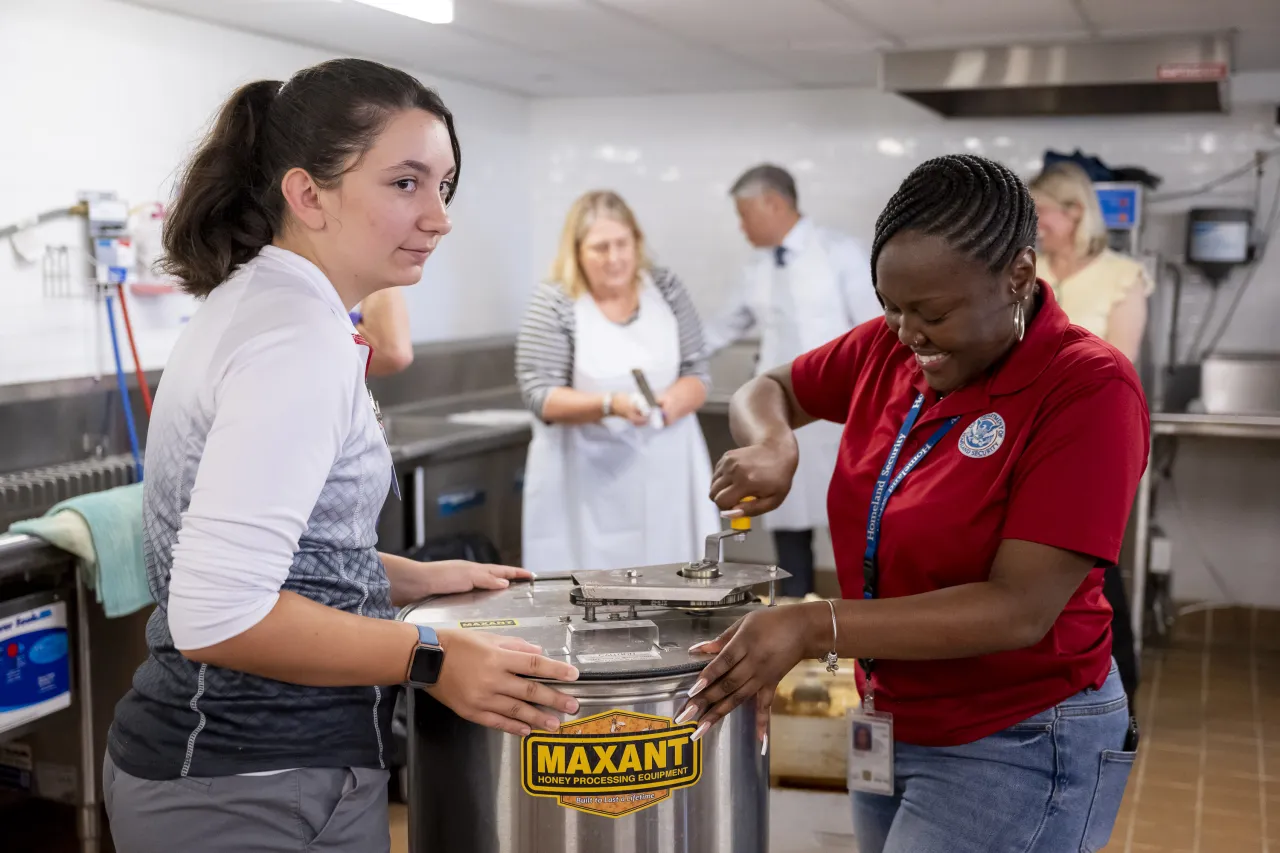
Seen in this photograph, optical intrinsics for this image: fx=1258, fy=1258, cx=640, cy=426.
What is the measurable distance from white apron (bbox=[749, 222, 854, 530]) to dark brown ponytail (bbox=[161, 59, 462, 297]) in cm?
316

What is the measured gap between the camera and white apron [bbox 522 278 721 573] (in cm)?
373

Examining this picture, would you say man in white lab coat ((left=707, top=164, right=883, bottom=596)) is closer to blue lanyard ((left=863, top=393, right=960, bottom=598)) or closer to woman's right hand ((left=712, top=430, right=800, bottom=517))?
woman's right hand ((left=712, top=430, right=800, bottom=517))

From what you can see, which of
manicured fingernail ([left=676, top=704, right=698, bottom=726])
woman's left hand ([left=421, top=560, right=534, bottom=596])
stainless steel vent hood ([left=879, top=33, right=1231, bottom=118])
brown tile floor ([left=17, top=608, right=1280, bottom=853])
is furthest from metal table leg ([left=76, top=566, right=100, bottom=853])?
stainless steel vent hood ([left=879, top=33, right=1231, bottom=118])

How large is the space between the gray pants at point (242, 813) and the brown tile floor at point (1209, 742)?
7.65 ft

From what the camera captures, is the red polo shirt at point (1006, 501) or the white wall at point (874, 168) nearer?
the red polo shirt at point (1006, 501)

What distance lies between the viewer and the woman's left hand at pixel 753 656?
4.11ft

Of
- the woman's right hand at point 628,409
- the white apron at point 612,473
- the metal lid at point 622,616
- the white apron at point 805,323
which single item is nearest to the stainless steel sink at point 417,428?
the white apron at point 612,473

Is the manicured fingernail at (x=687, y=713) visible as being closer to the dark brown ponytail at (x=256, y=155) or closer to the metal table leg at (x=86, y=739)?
the dark brown ponytail at (x=256, y=155)

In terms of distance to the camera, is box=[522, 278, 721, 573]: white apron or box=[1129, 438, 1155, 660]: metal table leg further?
box=[1129, 438, 1155, 660]: metal table leg

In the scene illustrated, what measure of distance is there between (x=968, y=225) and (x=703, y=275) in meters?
4.12

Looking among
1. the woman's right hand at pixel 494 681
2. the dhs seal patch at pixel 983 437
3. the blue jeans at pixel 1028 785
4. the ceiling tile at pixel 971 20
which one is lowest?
the blue jeans at pixel 1028 785

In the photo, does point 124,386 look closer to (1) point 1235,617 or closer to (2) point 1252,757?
(2) point 1252,757

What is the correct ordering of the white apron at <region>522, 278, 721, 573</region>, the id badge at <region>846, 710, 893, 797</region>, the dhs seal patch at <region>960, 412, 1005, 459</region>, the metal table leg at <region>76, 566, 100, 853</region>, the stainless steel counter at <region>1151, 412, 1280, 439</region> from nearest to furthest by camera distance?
the dhs seal patch at <region>960, 412, 1005, 459</region> < the id badge at <region>846, 710, 893, 797</region> < the metal table leg at <region>76, 566, 100, 853</region> < the white apron at <region>522, 278, 721, 573</region> < the stainless steel counter at <region>1151, 412, 1280, 439</region>

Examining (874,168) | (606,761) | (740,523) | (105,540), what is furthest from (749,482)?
(874,168)
